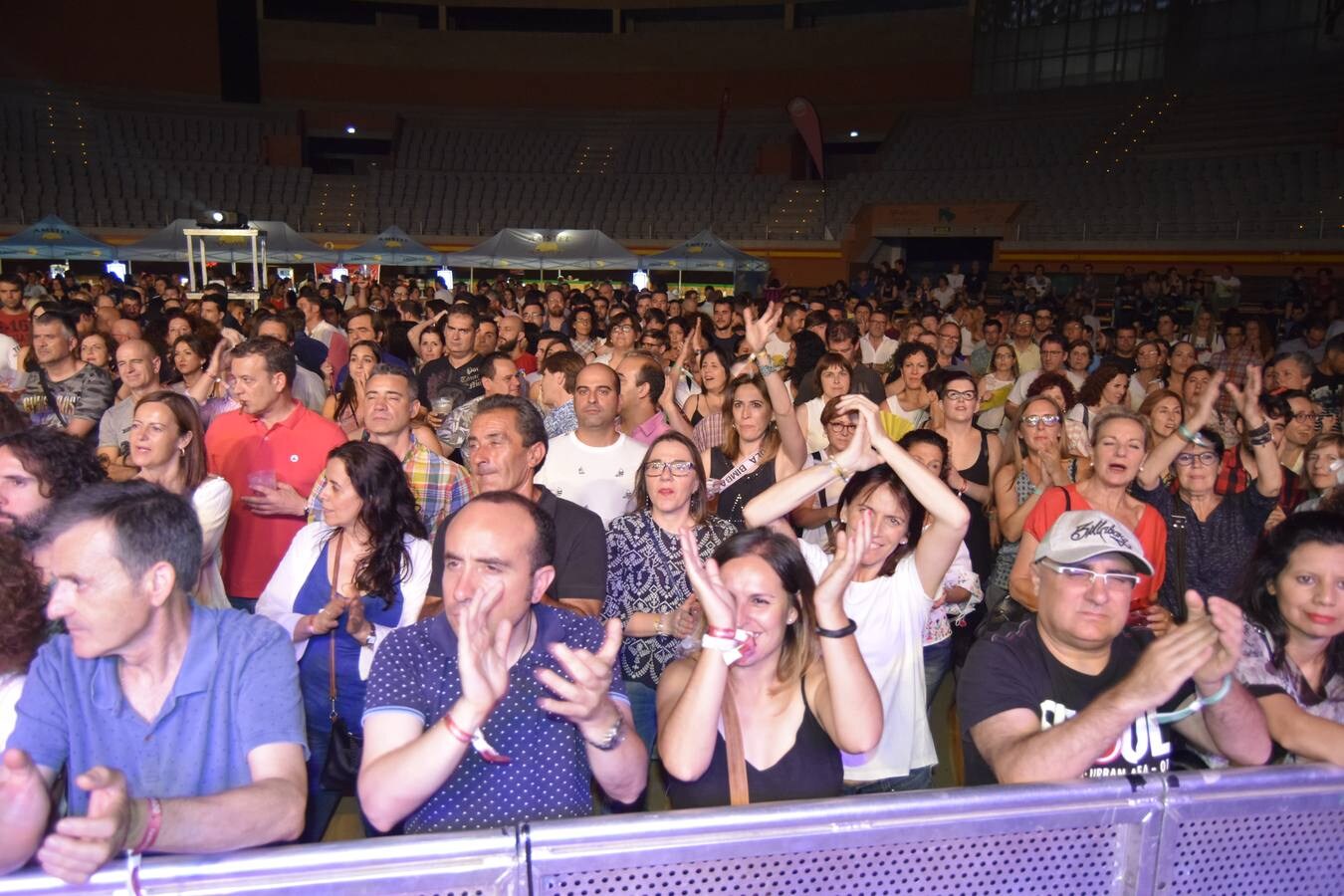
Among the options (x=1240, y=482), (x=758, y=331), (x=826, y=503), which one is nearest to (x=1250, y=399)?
(x=1240, y=482)

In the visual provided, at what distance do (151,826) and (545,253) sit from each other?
53.4 ft

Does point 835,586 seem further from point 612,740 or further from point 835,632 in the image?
point 612,740

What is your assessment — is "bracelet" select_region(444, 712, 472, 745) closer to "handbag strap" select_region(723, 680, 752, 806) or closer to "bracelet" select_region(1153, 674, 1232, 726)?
"handbag strap" select_region(723, 680, 752, 806)

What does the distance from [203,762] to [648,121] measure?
96.3 ft

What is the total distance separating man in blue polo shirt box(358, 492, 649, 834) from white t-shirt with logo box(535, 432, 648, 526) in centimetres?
178

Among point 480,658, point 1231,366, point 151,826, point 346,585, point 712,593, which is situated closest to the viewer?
point 151,826

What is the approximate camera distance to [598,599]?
120 inches

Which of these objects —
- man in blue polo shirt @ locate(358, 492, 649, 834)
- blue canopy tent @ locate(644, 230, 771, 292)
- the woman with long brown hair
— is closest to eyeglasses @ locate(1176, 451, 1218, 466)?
the woman with long brown hair

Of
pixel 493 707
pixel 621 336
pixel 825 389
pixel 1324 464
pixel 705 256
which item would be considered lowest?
pixel 493 707

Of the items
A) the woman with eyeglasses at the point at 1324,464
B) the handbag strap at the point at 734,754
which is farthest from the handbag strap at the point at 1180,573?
the handbag strap at the point at 734,754

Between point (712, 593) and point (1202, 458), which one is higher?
point (1202, 458)

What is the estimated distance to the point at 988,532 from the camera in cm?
458

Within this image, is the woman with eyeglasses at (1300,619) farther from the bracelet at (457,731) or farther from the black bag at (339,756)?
the black bag at (339,756)

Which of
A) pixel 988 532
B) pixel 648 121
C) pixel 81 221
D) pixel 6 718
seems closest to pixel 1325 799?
pixel 6 718
